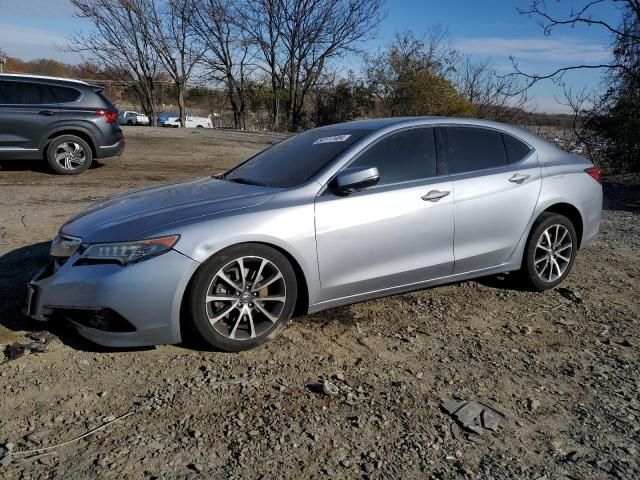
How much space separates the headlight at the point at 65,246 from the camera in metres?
3.57

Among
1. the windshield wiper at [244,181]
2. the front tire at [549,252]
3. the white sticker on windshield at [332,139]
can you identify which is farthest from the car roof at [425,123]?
the windshield wiper at [244,181]

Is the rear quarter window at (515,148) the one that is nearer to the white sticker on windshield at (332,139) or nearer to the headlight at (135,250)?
the white sticker on windshield at (332,139)

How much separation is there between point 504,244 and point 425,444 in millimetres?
2329

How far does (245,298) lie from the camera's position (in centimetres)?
358

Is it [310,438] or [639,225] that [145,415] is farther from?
[639,225]

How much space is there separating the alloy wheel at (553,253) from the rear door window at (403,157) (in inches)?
50.0

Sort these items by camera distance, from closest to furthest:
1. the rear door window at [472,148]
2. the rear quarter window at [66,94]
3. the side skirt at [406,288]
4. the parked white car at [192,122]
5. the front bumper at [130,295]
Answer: the front bumper at [130,295], the side skirt at [406,288], the rear door window at [472,148], the rear quarter window at [66,94], the parked white car at [192,122]

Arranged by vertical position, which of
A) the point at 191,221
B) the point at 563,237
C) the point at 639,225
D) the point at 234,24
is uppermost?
the point at 234,24

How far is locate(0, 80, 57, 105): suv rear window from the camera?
9695mm

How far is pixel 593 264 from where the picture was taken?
5.80 meters

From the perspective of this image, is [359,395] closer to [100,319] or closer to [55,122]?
[100,319]

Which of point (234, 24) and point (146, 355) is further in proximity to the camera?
point (234, 24)

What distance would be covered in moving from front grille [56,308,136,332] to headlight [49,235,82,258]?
386mm

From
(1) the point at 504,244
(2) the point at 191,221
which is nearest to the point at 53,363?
(2) the point at 191,221
